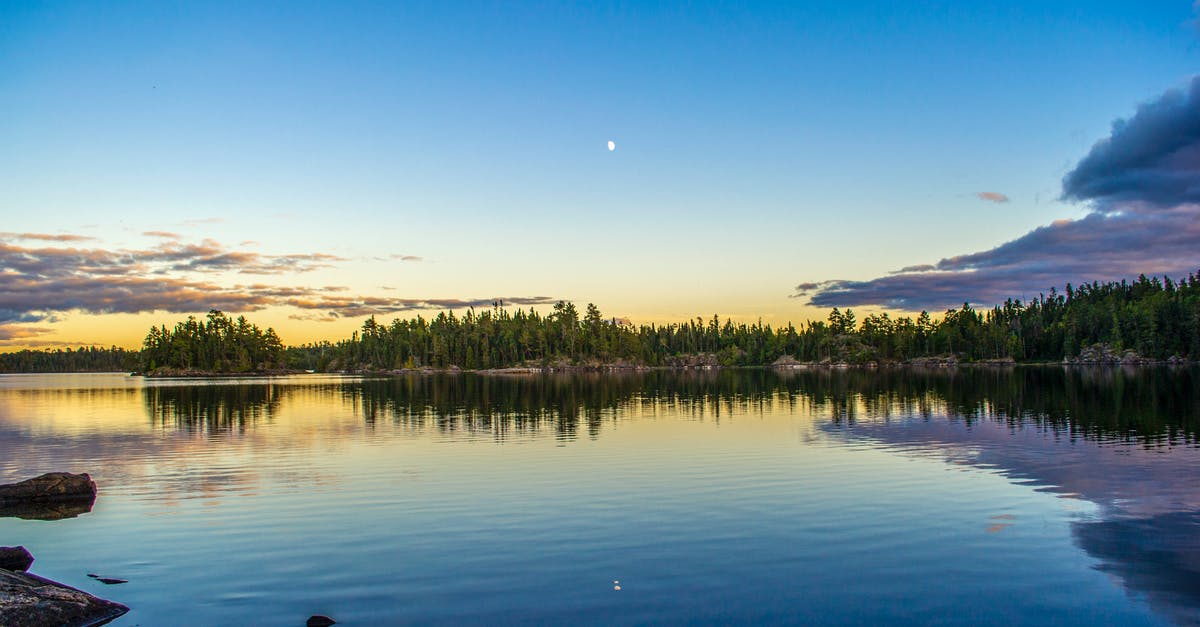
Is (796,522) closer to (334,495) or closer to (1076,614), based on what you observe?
(1076,614)

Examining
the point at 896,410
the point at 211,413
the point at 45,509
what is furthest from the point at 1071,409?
the point at 211,413

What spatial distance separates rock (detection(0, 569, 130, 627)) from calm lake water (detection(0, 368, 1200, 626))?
0.95 meters

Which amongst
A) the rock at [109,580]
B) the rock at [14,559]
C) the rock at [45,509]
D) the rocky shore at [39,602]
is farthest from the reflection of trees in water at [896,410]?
the rocky shore at [39,602]

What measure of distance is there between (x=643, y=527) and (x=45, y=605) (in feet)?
48.9

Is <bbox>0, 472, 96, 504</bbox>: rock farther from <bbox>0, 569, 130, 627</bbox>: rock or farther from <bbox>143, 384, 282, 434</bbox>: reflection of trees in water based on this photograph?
<bbox>143, 384, 282, 434</bbox>: reflection of trees in water

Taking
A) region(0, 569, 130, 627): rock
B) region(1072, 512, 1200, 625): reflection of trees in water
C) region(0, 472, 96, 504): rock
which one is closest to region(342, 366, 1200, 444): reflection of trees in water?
region(1072, 512, 1200, 625): reflection of trees in water

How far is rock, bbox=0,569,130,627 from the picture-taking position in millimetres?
13945

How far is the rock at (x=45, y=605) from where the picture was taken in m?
13.9

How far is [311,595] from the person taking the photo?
1650 cm

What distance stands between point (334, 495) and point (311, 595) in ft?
42.9

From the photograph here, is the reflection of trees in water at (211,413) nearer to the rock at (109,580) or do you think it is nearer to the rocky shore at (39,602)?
the rocky shore at (39,602)

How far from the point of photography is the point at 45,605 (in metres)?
14.4

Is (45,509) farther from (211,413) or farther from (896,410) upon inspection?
(896,410)

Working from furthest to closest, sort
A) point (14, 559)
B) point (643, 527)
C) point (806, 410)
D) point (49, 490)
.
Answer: point (806, 410), point (49, 490), point (643, 527), point (14, 559)
